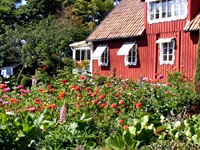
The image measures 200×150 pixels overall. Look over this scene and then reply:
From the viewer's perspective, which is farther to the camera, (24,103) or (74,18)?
(74,18)

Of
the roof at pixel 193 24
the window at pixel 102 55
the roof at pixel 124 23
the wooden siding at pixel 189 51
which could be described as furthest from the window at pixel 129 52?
the roof at pixel 193 24

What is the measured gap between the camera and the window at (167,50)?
67.9 feet

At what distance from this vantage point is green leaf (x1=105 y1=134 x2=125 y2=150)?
19.5 feet

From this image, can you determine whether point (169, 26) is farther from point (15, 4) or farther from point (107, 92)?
point (15, 4)

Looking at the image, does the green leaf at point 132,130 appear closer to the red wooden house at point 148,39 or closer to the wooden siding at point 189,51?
the red wooden house at point 148,39

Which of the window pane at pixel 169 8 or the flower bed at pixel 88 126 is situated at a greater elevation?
the window pane at pixel 169 8

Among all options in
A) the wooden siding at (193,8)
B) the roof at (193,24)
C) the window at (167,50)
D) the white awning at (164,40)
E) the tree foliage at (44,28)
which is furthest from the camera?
the tree foliage at (44,28)

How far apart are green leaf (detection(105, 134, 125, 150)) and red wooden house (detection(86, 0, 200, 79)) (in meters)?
13.5

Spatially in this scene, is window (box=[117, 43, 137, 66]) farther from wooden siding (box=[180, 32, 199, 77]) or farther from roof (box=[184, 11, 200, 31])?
roof (box=[184, 11, 200, 31])

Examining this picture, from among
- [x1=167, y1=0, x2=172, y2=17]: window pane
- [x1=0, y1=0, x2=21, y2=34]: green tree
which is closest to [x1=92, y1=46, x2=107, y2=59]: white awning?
[x1=167, y1=0, x2=172, y2=17]: window pane

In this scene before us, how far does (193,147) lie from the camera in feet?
18.3

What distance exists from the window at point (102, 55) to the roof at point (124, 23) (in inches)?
24.4

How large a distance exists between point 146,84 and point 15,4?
41598mm

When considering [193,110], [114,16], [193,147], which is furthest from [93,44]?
[193,147]
